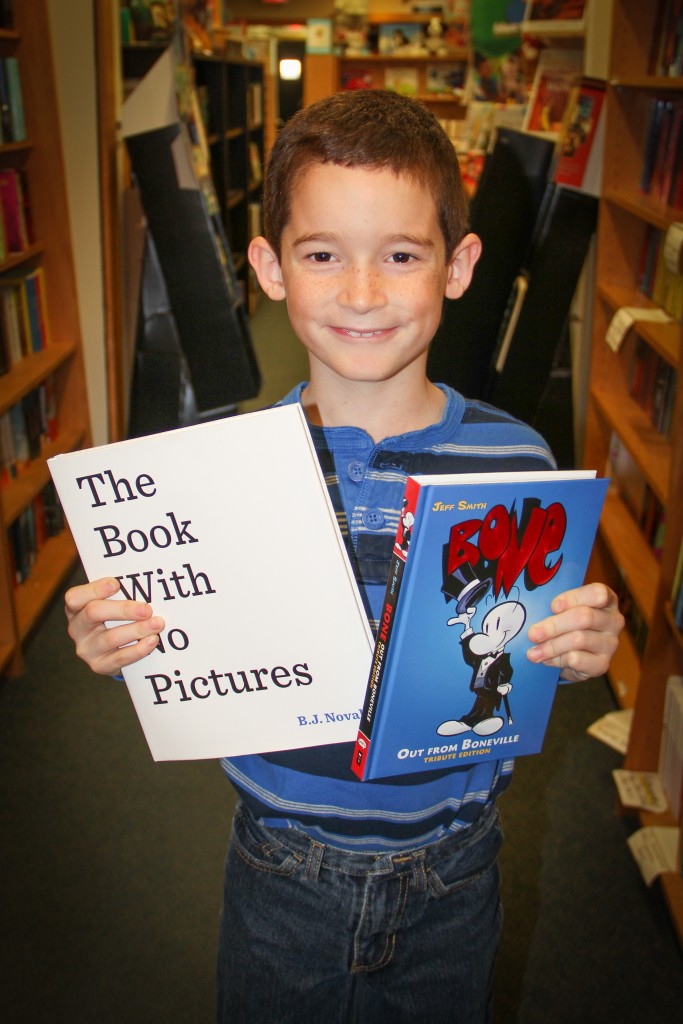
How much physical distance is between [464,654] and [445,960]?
0.36 m

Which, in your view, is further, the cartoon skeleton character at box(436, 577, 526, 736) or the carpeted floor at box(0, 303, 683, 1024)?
the carpeted floor at box(0, 303, 683, 1024)

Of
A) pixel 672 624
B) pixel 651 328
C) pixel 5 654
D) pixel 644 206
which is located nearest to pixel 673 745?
pixel 672 624

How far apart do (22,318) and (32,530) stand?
2.33 feet

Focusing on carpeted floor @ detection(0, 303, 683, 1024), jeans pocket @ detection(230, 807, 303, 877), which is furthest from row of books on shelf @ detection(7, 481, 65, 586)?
jeans pocket @ detection(230, 807, 303, 877)

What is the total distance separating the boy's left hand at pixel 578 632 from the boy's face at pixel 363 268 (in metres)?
0.28

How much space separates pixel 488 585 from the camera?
0.78m

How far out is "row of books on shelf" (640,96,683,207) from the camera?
95.3 inches

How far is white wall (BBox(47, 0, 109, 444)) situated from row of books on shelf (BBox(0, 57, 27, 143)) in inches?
6.9

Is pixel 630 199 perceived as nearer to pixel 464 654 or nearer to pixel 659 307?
pixel 659 307

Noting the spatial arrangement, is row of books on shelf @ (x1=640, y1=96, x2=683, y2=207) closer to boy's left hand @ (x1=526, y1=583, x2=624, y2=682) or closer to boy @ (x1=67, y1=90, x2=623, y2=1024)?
boy @ (x1=67, y1=90, x2=623, y2=1024)

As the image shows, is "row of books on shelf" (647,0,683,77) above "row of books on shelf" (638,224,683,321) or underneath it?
above

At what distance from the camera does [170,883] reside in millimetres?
1928

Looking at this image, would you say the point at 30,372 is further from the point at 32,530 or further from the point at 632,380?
the point at 632,380

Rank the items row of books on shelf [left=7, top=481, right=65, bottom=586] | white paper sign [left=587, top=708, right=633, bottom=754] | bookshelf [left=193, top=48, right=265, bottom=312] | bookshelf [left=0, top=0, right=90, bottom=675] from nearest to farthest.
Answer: white paper sign [left=587, top=708, right=633, bottom=754] → bookshelf [left=0, top=0, right=90, bottom=675] → row of books on shelf [left=7, top=481, right=65, bottom=586] → bookshelf [left=193, top=48, right=265, bottom=312]
